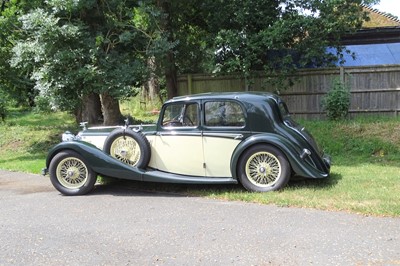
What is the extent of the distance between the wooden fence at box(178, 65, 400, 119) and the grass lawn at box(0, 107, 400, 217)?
1372mm

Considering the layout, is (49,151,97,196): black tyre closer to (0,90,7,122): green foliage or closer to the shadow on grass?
the shadow on grass

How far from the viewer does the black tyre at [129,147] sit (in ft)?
24.2

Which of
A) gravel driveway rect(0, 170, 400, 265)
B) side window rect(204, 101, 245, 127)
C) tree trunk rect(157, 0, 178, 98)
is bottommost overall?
gravel driveway rect(0, 170, 400, 265)

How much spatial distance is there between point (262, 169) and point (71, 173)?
3330 millimetres

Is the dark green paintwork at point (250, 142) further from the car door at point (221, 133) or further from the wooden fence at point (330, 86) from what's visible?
the wooden fence at point (330, 86)

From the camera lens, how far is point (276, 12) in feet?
49.8

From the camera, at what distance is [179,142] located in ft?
24.2

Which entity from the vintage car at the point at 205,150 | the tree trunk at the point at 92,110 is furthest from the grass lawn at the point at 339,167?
the tree trunk at the point at 92,110

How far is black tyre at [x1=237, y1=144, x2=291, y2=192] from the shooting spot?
6914 millimetres

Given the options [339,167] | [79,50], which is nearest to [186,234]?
[339,167]

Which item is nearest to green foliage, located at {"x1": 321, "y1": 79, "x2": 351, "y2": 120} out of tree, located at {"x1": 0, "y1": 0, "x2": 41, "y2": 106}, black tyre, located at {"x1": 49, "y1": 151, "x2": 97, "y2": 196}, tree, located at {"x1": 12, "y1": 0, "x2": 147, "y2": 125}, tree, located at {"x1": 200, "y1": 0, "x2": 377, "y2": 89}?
tree, located at {"x1": 200, "y1": 0, "x2": 377, "y2": 89}

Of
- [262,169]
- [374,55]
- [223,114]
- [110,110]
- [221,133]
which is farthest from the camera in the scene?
[374,55]

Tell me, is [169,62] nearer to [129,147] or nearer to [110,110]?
[110,110]

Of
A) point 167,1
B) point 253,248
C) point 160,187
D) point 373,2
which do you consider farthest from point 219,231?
point 373,2
